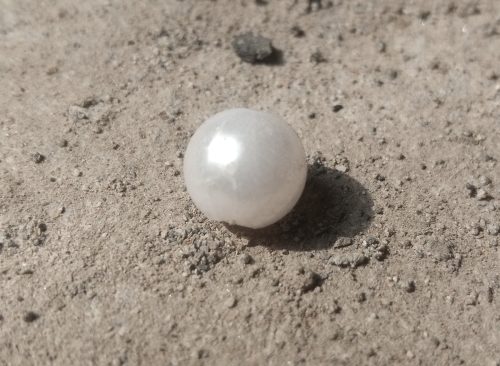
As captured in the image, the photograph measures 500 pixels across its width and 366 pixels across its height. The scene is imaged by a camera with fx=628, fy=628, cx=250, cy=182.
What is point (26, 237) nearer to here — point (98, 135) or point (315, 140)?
point (98, 135)

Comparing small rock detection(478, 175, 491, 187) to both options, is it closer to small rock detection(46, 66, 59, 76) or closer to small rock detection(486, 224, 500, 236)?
small rock detection(486, 224, 500, 236)

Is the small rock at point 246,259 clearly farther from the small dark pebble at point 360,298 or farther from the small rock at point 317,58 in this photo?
the small rock at point 317,58

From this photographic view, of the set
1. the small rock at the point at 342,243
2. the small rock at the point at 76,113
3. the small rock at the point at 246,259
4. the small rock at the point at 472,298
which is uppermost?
the small rock at the point at 76,113

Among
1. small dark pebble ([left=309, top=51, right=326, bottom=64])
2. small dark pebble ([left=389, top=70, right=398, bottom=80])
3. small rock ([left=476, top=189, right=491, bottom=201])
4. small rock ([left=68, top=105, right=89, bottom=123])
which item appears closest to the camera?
small rock ([left=476, top=189, right=491, bottom=201])

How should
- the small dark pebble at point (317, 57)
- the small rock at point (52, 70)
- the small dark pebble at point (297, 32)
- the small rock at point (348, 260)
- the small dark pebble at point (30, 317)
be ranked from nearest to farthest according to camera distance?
the small dark pebble at point (30, 317) < the small rock at point (348, 260) < the small rock at point (52, 70) < the small dark pebble at point (317, 57) < the small dark pebble at point (297, 32)

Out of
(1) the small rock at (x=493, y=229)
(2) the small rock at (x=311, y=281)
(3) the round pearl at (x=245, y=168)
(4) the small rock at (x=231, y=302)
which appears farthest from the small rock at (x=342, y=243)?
(1) the small rock at (x=493, y=229)

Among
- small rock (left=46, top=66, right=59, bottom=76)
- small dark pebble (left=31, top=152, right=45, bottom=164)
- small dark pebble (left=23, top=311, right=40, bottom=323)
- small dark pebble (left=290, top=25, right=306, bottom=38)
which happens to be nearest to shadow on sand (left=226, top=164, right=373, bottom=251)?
small dark pebble (left=23, top=311, right=40, bottom=323)
